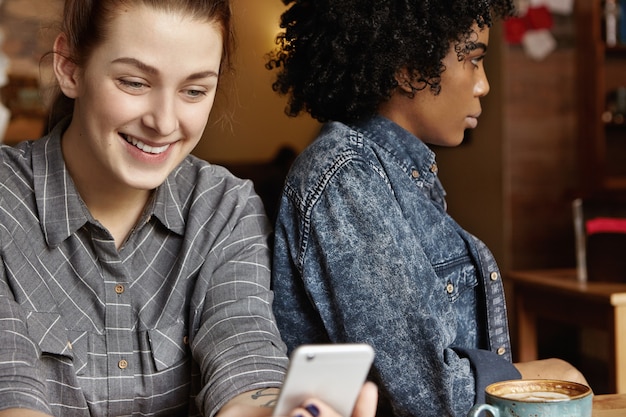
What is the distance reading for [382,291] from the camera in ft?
4.11

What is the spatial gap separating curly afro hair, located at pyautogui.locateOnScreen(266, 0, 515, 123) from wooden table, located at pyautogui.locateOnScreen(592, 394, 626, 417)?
1.91ft

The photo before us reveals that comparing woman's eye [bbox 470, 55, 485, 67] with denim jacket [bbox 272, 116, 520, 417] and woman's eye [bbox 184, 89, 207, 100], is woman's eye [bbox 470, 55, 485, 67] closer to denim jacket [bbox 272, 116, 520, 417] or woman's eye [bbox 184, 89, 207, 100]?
denim jacket [bbox 272, 116, 520, 417]

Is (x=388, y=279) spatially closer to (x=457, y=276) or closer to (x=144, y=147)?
(x=457, y=276)

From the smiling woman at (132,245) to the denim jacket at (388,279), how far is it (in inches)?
3.4

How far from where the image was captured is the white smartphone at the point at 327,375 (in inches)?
31.5

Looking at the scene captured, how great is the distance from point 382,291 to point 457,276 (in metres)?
0.20

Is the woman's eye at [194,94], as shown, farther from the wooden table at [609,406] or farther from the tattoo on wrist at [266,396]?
the wooden table at [609,406]

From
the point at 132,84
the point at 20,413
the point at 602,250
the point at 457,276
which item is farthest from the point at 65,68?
the point at 602,250

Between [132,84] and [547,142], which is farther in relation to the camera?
[547,142]

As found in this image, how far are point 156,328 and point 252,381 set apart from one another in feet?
0.65

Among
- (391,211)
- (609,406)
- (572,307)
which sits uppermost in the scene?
(391,211)

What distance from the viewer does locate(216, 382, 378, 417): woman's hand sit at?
0.86 meters

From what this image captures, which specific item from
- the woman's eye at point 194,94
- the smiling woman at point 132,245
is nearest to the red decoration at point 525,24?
the smiling woman at point 132,245

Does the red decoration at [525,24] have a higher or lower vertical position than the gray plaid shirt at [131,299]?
higher
